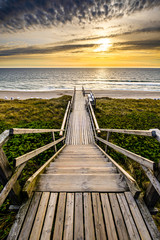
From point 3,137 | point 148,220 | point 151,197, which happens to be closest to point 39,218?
point 3,137

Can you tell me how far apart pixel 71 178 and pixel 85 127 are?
18.8 ft

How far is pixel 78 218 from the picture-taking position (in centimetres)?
173

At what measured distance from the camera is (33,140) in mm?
6344

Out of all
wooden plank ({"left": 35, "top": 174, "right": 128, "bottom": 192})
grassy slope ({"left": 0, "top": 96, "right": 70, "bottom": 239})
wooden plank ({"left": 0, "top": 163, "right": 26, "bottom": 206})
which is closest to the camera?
wooden plank ({"left": 0, "top": 163, "right": 26, "bottom": 206})

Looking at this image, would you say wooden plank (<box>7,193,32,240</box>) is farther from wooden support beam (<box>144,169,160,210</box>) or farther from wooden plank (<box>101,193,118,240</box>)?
wooden support beam (<box>144,169,160,210</box>)

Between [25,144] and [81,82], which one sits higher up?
[81,82]

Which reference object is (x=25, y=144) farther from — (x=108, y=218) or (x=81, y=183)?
(x=108, y=218)

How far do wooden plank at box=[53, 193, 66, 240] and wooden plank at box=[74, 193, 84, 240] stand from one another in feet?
0.68

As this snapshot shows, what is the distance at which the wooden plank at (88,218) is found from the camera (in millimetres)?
1562

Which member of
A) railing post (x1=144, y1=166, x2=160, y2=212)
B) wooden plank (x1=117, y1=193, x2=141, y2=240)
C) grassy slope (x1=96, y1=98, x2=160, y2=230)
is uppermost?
railing post (x1=144, y1=166, x2=160, y2=212)

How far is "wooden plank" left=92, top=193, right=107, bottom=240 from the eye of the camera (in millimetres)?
1556

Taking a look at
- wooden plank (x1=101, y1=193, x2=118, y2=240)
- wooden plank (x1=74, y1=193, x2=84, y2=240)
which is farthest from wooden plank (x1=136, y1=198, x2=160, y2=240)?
wooden plank (x1=74, y1=193, x2=84, y2=240)

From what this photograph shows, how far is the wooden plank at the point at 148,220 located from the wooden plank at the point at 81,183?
31 centimetres

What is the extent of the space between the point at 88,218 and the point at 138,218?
0.75 metres
